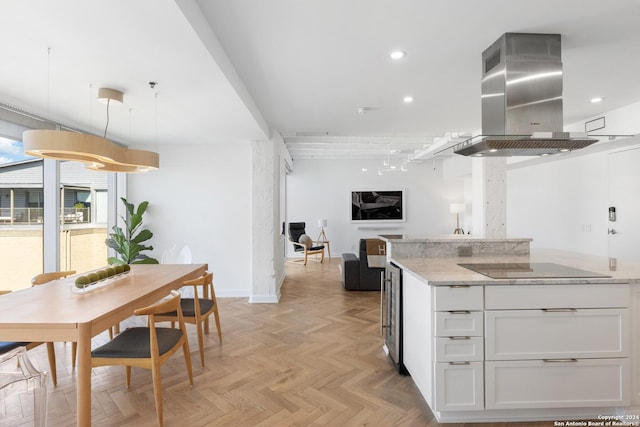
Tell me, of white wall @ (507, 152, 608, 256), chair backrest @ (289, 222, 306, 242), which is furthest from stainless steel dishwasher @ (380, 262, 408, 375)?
chair backrest @ (289, 222, 306, 242)

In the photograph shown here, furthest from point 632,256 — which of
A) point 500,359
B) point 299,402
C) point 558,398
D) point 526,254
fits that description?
point 299,402

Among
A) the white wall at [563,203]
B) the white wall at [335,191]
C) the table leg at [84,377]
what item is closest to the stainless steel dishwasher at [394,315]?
the table leg at [84,377]

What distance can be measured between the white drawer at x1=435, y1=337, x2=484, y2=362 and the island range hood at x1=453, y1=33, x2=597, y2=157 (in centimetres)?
134

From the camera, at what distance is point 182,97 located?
296cm

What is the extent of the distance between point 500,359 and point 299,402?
1341 millimetres

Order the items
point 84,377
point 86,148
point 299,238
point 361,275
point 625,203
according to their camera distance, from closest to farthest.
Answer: point 84,377
point 86,148
point 625,203
point 361,275
point 299,238

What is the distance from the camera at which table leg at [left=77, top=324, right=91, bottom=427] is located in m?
1.68

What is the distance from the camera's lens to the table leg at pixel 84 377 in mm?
1685

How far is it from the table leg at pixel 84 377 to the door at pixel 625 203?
5759mm

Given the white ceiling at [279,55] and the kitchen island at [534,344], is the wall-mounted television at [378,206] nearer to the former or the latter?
the white ceiling at [279,55]

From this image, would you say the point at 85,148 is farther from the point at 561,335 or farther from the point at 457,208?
the point at 457,208

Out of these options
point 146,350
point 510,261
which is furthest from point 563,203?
point 146,350

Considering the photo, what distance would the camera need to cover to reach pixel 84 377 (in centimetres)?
171

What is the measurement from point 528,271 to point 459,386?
2.99 ft
